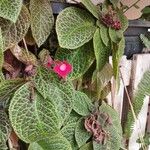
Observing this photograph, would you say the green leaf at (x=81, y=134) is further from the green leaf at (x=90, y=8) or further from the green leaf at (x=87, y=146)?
the green leaf at (x=90, y=8)

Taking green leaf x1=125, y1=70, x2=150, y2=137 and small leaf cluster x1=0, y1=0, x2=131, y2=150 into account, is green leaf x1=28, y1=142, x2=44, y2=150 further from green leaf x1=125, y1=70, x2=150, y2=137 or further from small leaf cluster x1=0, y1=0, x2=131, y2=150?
green leaf x1=125, y1=70, x2=150, y2=137

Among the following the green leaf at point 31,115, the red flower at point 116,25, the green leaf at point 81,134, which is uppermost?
the red flower at point 116,25

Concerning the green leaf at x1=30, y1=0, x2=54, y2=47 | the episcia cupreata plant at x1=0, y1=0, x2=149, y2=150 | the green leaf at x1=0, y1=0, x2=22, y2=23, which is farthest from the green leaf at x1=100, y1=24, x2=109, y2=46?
the green leaf at x1=0, y1=0, x2=22, y2=23

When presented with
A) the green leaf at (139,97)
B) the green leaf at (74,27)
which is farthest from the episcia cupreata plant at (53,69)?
the green leaf at (139,97)

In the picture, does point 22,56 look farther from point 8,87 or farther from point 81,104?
point 81,104

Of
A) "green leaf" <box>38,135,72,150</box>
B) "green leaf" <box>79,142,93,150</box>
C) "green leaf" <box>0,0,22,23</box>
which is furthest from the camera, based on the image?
"green leaf" <box>79,142,93,150</box>

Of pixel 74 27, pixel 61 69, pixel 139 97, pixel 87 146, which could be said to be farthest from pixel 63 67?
pixel 139 97
